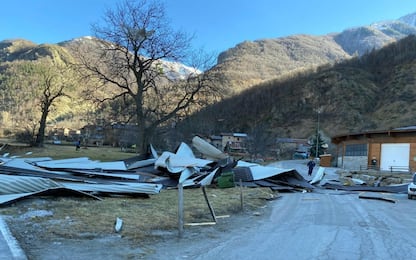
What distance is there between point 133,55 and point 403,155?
3176cm

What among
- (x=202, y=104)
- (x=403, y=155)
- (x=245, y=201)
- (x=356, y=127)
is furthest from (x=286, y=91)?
(x=245, y=201)

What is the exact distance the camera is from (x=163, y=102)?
34406 millimetres

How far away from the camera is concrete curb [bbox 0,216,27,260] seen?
517 centimetres

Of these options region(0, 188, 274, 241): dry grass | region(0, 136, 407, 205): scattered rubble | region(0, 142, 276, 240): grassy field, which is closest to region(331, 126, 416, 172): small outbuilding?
region(0, 136, 407, 205): scattered rubble

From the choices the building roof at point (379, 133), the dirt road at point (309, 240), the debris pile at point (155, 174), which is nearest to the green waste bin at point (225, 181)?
the debris pile at point (155, 174)

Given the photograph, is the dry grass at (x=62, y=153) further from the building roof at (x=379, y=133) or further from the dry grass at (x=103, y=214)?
the building roof at (x=379, y=133)

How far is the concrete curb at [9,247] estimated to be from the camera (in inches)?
204

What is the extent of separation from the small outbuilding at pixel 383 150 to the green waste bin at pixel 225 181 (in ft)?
94.6

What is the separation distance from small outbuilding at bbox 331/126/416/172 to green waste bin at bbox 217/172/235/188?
28.8m

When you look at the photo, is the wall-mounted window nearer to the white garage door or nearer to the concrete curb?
the white garage door

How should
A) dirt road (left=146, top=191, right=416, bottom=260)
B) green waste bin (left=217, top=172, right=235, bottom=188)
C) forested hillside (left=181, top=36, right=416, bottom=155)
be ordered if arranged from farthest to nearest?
1. forested hillside (left=181, top=36, right=416, bottom=155)
2. green waste bin (left=217, top=172, right=235, bottom=188)
3. dirt road (left=146, top=191, right=416, bottom=260)

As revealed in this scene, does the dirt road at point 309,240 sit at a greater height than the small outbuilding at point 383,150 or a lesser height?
lesser

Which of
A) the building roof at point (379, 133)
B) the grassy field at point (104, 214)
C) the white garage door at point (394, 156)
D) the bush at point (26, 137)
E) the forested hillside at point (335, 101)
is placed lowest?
the grassy field at point (104, 214)

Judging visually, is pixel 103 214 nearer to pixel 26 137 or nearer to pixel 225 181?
pixel 225 181
